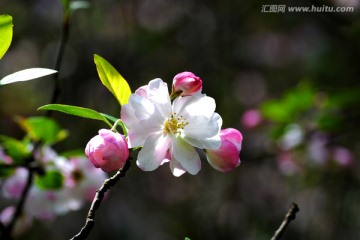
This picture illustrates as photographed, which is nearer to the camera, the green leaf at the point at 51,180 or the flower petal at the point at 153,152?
the flower petal at the point at 153,152

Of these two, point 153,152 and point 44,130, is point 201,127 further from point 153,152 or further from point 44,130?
point 44,130

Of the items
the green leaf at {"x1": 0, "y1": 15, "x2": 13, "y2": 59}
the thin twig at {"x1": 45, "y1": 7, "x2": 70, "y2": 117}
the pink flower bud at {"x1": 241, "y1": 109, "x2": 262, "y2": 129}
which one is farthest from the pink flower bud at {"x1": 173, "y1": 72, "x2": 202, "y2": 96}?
the pink flower bud at {"x1": 241, "y1": 109, "x2": 262, "y2": 129}

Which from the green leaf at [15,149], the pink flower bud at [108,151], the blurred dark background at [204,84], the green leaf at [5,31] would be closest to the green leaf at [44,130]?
the green leaf at [15,149]

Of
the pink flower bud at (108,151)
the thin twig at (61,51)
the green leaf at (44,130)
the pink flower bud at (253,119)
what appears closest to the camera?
the pink flower bud at (108,151)

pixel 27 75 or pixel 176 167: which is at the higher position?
pixel 27 75

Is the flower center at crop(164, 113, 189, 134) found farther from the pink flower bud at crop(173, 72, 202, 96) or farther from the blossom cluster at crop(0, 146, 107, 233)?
the blossom cluster at crop(0, 146, 107, 233)

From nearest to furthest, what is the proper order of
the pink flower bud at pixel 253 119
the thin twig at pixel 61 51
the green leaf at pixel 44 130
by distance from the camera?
A: the thin twig at pixel 61 51 → the green leaf at pixel 44 130 → the pink flower bud at pixel 253 119

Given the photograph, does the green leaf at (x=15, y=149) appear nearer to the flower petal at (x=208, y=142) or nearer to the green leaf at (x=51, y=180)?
the green leaf at (x=51, y=180)

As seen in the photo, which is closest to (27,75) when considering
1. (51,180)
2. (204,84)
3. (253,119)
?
(51,180)
